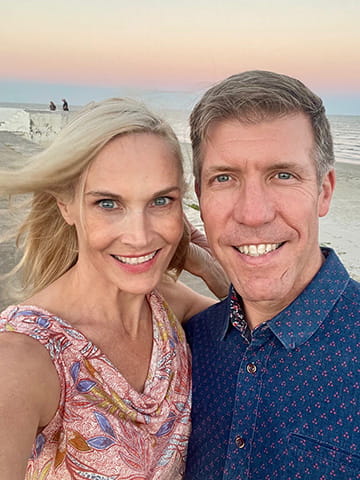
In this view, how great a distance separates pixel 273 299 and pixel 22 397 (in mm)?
1000

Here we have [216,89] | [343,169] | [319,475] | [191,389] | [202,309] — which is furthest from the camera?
[343,169]

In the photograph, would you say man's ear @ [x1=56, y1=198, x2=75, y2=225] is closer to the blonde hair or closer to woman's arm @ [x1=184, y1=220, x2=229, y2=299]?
the blonde hair

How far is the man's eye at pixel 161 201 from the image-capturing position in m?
2.07

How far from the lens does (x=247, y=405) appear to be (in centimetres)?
186

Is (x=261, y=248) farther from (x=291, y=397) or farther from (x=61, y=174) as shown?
(x=61, y=174)

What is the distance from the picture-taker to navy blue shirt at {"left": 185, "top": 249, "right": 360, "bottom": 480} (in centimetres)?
168

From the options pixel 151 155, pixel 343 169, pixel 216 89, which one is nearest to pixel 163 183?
pixel 151 155

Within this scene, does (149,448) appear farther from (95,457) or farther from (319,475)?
(319,475)

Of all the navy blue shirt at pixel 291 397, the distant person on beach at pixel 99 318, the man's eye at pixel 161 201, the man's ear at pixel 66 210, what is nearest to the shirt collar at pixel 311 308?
the navy blue shirt at pixel 291 397

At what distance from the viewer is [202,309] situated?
2736mm

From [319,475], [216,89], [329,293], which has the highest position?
[216,89]

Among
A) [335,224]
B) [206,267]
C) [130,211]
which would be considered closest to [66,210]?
[130,211]

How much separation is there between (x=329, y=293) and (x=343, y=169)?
2233 centimetres

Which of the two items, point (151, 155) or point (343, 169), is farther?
point (343, 169)
